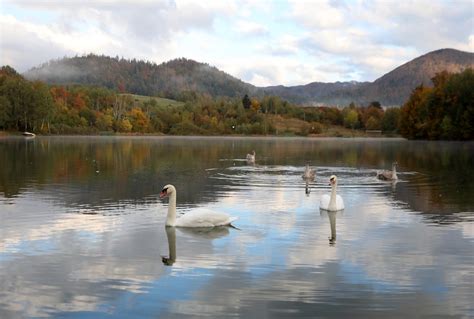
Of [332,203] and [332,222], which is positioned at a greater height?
[332,203]

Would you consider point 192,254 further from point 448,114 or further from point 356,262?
point 448,114

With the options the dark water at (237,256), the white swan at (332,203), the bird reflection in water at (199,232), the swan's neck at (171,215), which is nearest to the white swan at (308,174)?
the dark water at (237,256)

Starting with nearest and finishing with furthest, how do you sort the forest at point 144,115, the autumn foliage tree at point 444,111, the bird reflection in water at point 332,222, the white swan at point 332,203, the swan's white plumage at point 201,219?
the bird reflection in water at point 332,222 < the swan's white plumage at point 201,219 < the white swan at point 332,203 < the autumn foliage tree at point 444,111 < the forest at point 144,115

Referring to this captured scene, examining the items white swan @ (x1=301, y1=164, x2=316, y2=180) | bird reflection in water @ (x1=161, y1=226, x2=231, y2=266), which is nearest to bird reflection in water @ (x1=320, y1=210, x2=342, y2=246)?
bird reflection in water @ (x1=161, y1=226, x2=231, y2=266)

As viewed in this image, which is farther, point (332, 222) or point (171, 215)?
point (332, 222)

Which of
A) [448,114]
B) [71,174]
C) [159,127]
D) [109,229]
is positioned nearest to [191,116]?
[159,127]

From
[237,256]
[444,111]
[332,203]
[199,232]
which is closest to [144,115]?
[444,111]

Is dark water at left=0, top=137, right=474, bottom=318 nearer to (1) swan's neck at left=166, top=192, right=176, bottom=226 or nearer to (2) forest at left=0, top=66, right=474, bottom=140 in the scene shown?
(1) swan's neck at left=166, top=192, right=176, bottom=226

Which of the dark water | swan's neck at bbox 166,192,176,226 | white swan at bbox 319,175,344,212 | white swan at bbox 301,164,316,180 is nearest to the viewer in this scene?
the dark water

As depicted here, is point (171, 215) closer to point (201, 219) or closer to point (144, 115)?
point (201, 219)

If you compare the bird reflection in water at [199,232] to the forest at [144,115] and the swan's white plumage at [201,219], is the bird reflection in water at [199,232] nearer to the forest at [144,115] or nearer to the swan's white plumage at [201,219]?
the swan's white plumage at [201,219]

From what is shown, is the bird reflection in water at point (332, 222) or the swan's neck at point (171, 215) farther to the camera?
the swan's neck at point (171, 215)

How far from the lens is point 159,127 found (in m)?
180

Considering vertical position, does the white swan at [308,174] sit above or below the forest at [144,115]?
below
